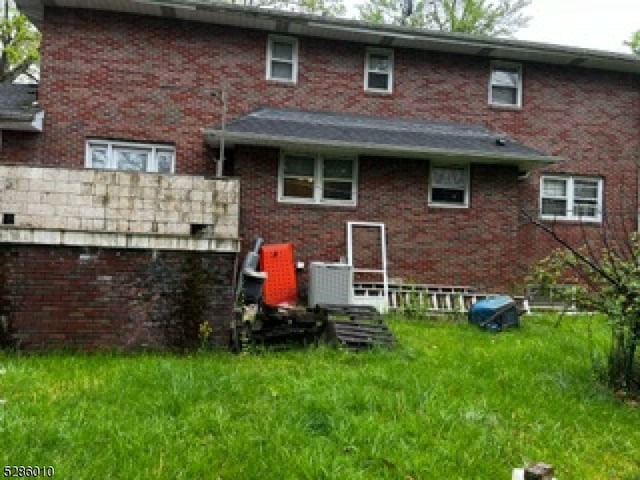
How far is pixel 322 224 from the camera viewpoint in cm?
1072

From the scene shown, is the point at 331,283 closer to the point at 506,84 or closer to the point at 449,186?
the point at 449,186

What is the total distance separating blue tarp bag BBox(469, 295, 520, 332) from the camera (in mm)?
8469

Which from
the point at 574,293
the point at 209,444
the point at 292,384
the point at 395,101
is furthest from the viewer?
the point at 395,101

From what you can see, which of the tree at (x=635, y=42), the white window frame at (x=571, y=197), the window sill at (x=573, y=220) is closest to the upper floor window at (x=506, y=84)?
the white window frame at (x=571, y=197)

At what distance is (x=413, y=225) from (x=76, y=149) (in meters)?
7.15

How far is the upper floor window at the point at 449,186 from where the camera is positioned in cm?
1124

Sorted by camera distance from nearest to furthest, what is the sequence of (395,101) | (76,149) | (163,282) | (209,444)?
1. (209,444)
2. (163,282)
3. (76,149)
4. (395,101)

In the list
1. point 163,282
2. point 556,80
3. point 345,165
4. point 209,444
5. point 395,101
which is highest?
point 556,80

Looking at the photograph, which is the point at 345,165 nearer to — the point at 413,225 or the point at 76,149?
the point at 413,225

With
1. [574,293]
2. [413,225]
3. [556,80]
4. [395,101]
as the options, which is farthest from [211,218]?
[556,80]

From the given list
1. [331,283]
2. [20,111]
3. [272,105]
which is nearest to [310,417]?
[331,283]

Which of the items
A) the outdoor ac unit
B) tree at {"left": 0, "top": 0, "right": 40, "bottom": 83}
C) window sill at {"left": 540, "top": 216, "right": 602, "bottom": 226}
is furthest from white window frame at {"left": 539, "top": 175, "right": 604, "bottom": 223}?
tree at {"left": 0, "top": 0, "right": 40, "bottom": 83}

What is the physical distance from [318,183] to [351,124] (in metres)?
1.65

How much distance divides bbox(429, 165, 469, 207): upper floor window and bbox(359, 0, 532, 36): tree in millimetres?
14053
